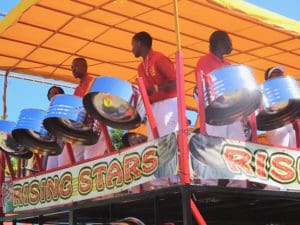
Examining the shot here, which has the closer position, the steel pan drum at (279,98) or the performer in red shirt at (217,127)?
the steel pan drum at (279,98)

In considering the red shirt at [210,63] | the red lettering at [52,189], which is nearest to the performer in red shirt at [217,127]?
the red shirt at [210,63]

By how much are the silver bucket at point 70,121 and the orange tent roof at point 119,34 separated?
2.35ft

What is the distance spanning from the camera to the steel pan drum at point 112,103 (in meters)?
3.25

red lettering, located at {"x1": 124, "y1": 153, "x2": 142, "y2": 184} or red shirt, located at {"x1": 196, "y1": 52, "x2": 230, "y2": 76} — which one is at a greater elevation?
red shirt, located at {"x1": 196, "y1": 52, "x2": 230, "y2": 76}

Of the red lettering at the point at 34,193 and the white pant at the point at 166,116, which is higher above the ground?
the white pant at the point at 166,116

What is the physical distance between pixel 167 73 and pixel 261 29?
1560 millimetres

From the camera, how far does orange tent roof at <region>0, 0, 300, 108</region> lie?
13.4 ft

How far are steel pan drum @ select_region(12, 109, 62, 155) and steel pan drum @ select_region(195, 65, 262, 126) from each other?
147 centimetres

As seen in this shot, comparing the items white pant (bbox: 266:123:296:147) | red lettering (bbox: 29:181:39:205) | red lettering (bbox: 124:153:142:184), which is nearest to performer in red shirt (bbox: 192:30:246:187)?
red lettering (bbox: 124:153:142:184)

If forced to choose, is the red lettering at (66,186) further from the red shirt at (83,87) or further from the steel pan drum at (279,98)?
the steel pan drum at (279,98)

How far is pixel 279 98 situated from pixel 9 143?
2.24 m

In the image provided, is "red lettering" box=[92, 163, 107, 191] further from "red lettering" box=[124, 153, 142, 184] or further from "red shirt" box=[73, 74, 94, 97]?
"red shirt" box=[73, 74, 94, 97]

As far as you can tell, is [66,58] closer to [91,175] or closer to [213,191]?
[91,175]

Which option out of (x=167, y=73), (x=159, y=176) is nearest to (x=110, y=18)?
(x=167, y=73)
